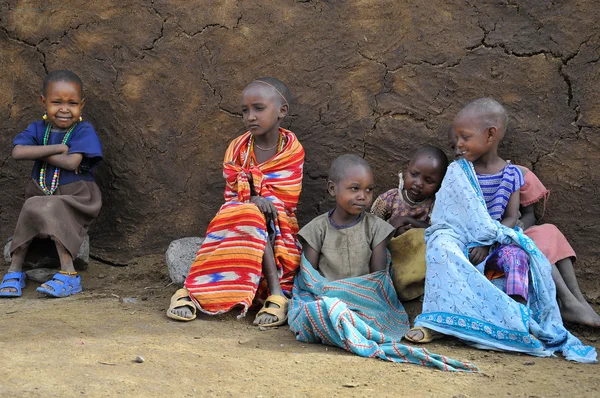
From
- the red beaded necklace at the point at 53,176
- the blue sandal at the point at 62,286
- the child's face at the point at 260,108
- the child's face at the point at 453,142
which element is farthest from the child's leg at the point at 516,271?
the red beaded necklace at the point at 53,176

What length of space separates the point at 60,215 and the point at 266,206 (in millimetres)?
1244

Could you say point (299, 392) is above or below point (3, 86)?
below

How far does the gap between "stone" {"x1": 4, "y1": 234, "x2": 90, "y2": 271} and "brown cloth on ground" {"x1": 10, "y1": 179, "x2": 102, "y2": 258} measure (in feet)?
0.74

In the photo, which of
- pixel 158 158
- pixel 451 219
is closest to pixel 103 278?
pixel 158 158

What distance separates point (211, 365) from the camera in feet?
11.3

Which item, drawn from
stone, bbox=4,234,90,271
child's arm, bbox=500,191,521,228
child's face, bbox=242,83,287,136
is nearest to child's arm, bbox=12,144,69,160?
stone, bbox=4,234,90,271

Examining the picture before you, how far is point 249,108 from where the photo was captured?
191 inches

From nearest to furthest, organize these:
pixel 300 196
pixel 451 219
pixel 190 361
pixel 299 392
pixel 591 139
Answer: pixel 299 392 → pixel 190 361 → pixel 451 219 → pixel 591 139 → pixel 300 196

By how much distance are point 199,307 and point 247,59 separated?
1654 millimetres

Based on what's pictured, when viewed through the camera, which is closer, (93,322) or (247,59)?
(93,322)

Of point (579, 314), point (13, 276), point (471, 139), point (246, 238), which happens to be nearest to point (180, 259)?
point (246, 238)

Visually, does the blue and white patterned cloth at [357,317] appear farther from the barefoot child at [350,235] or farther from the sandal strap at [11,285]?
the sandal strap at [11,285]

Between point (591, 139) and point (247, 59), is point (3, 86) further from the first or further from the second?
point (591, 139)

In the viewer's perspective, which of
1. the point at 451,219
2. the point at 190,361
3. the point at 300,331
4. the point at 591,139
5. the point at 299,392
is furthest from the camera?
the point at 591,139
